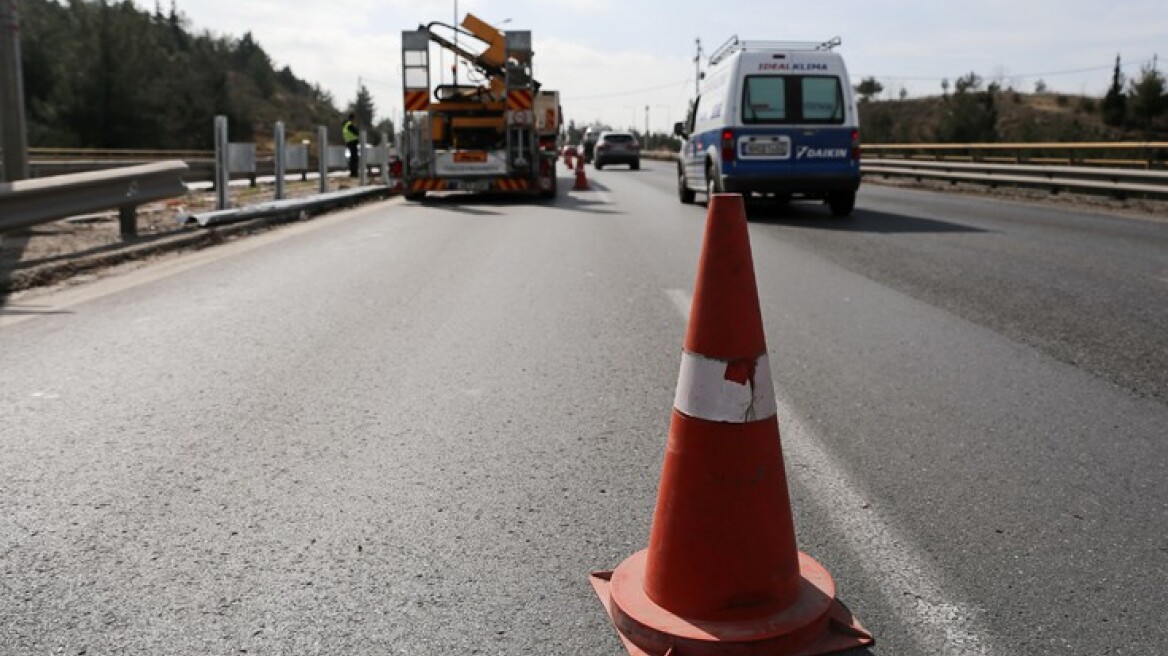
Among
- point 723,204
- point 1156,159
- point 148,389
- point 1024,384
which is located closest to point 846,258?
point 1024,384

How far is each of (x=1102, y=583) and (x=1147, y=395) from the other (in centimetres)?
255

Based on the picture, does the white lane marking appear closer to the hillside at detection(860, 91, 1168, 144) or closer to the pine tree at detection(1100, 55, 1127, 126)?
the hillside at detection(860, 91, 1168, 144)

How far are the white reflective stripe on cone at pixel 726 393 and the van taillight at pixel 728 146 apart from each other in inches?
493

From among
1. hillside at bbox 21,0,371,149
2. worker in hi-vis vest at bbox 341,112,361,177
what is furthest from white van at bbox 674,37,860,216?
hillside at bbox 21,0,371,149

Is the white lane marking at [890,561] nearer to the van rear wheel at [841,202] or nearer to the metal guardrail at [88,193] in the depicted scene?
the metal guardrail at [88,193]

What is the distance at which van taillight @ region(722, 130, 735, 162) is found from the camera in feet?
48.7

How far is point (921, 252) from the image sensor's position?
11.2 meters

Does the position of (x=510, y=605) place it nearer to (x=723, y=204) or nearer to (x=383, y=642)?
(x=383, y=642)

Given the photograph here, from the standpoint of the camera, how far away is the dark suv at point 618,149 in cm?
4556

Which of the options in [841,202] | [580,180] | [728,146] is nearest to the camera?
[728,146]

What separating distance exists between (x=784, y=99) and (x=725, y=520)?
1301 cm

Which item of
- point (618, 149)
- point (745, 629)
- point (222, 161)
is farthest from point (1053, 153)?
point (745, 629)

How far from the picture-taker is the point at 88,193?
32.9ft

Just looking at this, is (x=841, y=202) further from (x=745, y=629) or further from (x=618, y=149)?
(x=618, y=149)
